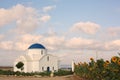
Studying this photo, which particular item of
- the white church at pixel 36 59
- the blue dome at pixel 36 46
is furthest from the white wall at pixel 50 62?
the blue dome at pixel 36 46

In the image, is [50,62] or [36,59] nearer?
[36,59]

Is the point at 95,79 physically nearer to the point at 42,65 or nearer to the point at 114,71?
the point at 114,71

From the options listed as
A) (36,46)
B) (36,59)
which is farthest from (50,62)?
(36,46)

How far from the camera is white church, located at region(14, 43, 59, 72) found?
201 feet

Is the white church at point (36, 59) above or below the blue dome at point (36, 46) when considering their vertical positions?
below

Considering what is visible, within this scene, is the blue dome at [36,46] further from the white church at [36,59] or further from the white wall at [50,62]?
the white wall at [50,62]

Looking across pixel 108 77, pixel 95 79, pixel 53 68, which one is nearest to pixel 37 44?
pixel 53 68

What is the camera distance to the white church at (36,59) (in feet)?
201

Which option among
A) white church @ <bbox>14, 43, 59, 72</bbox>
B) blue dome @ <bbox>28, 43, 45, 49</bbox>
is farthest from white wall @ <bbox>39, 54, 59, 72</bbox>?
blue dome @ <bbox>28, 43, 45, 49</bbox>

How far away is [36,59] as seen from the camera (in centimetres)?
6128

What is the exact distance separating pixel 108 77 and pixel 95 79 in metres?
4.59

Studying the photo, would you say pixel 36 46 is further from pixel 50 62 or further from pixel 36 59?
pixel 50 62

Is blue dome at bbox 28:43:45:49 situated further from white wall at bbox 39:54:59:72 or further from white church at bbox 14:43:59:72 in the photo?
white wall at bbox 39:54:59:72

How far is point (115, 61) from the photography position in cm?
1631
